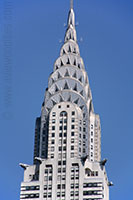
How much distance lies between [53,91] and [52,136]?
18.0m

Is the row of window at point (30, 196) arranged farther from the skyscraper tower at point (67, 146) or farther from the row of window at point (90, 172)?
the row of window at point (90, 172)

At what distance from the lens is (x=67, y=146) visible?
173m

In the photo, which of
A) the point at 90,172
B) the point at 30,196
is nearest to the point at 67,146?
the point at 90,172

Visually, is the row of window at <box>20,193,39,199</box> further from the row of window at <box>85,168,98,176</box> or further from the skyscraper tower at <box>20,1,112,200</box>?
the row of window at <box>85,168,98,176</box>

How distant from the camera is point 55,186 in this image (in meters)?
166

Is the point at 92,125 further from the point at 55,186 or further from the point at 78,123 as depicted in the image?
the point at 55,186

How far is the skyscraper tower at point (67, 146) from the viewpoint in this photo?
544 feet

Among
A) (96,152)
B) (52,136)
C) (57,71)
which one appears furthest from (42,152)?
(57,71)

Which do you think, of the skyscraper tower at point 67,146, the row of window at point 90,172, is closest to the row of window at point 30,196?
the skyscraper tower at point 67,146

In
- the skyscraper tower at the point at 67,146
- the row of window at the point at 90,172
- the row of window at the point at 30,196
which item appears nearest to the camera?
the skyscraper tower at the point at 67,146

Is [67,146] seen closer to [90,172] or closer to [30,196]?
[90,172]

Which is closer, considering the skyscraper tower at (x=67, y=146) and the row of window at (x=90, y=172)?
the skyscraper tower at (x=67, y=146)

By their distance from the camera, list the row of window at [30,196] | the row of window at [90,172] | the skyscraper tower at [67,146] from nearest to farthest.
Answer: the skyscraper tower at [67,146] → the row of window at [30,196] → the row of window at [90,172]

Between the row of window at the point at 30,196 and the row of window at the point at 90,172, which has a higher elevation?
the row of window at the point at 90,172
